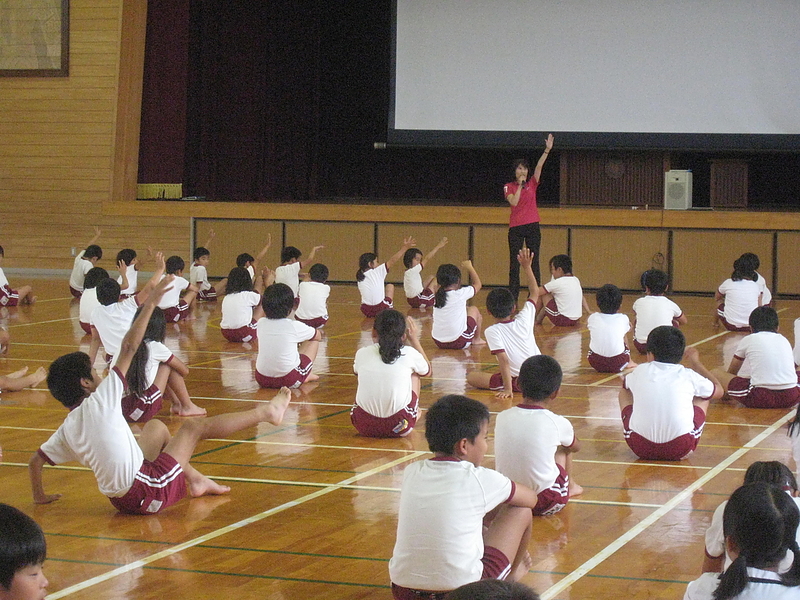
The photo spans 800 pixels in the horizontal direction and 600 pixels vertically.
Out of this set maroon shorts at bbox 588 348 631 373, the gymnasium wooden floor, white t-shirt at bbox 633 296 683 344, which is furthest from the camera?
white t-shirt at bbox 633 296 683 344

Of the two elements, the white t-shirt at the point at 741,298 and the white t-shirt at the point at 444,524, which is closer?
the white t-shirt at the point at 444,524

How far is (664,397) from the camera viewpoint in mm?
4984

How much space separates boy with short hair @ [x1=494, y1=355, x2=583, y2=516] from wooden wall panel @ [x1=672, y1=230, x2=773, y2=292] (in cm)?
938

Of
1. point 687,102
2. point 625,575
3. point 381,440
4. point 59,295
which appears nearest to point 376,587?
point 625,575

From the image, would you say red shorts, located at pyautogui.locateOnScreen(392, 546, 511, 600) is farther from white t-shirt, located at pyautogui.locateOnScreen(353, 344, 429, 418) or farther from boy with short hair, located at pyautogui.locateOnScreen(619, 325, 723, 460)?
white t-shirt, located at pyautogui.locateOnScreen(353, 344, 429, 418)

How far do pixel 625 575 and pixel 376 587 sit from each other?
838 millimetres

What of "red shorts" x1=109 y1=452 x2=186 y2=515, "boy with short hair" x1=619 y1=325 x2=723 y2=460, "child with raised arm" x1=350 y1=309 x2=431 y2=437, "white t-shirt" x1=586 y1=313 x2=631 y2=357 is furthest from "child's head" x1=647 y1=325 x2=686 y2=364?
"white t-shirt" x1=586 y1=313 x2=631 y2=357

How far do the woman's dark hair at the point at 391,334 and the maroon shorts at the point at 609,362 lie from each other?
254 cm

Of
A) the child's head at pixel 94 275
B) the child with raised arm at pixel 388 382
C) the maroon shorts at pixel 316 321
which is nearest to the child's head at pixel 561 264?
the maroon shorts at pixel 316 321

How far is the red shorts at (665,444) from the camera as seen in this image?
5.06m

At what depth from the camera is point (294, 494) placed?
15.0 feet

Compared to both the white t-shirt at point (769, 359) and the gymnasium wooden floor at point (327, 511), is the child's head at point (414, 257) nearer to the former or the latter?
the gymnasium wooden floor at point (327, 511)

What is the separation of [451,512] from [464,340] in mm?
5933

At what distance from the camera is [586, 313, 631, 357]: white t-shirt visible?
7.53 meters
